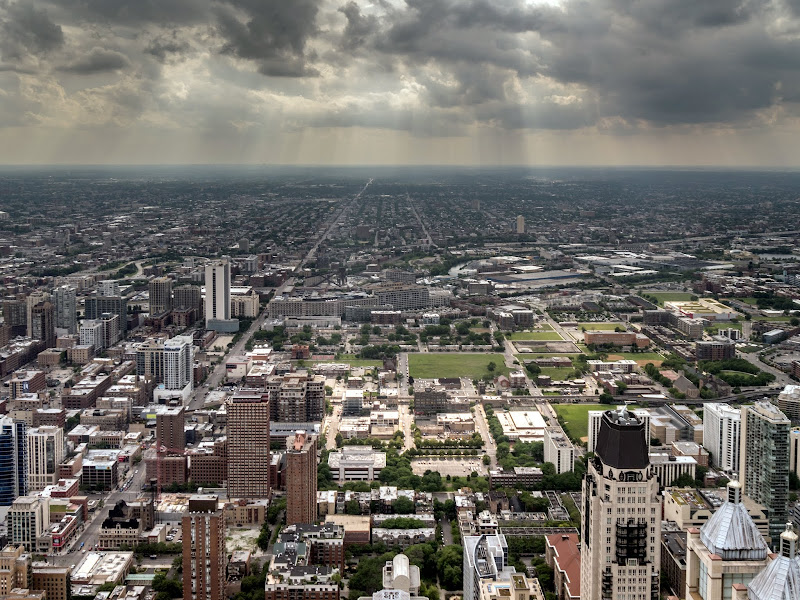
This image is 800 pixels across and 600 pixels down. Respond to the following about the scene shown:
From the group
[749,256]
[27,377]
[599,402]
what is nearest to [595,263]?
[749,256]

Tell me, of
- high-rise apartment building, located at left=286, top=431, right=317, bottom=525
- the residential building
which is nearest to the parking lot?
high-rise apartment building, located at left=286, top=431, right=317, bottom=525

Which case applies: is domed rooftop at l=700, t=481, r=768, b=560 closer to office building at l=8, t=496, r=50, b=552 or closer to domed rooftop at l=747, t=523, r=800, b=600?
domed rooftop at l=747, t=523, r=800, b=600

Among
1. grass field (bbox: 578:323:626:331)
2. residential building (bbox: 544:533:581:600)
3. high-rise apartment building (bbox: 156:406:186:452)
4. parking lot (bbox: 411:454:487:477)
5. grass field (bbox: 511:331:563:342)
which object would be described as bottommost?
parking lot (bbox: 411:454:487:477)

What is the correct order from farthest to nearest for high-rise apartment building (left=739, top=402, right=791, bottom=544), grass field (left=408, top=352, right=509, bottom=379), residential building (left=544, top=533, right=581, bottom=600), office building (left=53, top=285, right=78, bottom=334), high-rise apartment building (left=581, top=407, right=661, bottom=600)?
1. office building (left=53, top=285, right=78, bottom=334)
2. grass field (left=408, top=352, right=509, bottom=379)
3. high-rise apartment building (left=739, top=402, right=791, bottom=544)
4. residential building (left=544, top=533, right=581, bottom=600)
5. high-rise apartment building (left=581, top=407, right=661, bottom=600)

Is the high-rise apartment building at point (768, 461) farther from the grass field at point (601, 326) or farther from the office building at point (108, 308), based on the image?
the office building at point (108, 308)

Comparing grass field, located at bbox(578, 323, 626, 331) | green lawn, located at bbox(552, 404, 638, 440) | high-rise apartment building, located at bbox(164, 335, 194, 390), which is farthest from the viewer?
grass field, located at bbox(578, 323, 626, 331)

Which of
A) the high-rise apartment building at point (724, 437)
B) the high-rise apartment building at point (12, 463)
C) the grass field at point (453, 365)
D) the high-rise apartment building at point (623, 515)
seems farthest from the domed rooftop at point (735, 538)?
the grass field at point (453, 365)

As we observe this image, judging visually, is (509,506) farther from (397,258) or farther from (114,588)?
(397,258)
